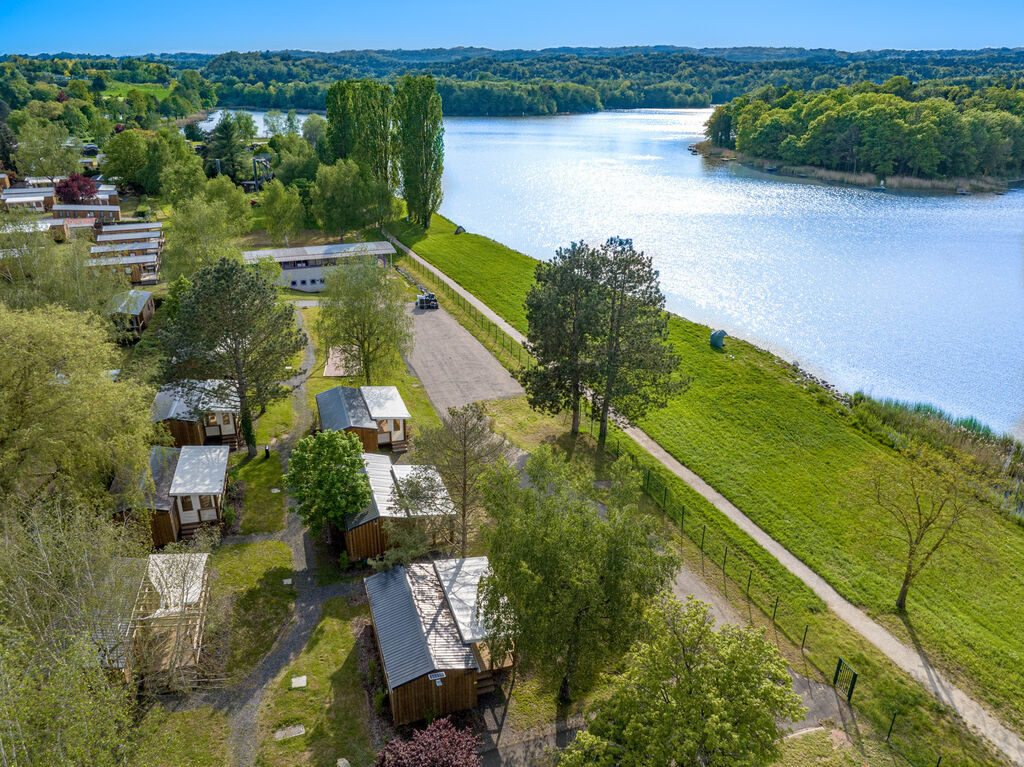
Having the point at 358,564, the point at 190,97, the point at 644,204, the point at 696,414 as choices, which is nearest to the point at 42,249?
the point at 358,564

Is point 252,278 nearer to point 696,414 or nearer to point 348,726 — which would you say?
point 348,726

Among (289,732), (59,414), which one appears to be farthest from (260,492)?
(289,732)

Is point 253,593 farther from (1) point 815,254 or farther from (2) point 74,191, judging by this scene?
(2) point 74,191

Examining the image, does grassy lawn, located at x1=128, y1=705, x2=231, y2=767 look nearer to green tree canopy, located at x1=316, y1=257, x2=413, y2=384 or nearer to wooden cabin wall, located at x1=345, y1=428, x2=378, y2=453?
wooden cabin wall, located at x1=345, y1=428, x2=378, y2=453

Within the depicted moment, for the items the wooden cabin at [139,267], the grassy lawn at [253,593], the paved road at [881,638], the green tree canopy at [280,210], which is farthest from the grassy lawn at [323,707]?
the green tree canopy at [280,210]

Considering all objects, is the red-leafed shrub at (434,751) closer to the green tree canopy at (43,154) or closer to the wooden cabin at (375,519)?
the wooden cabin at (375,519)

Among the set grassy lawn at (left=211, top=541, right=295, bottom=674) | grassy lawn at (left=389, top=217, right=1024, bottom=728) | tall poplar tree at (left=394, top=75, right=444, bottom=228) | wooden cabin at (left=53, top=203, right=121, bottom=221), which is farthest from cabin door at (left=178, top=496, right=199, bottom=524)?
wooden cabin at (left=53, top=203, right=121, bottom=221)
